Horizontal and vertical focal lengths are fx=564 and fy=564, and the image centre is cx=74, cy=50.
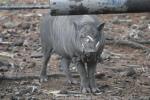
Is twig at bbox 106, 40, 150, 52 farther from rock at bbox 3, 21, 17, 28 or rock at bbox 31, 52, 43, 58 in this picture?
rock at bbox 3, 21, 17, 28

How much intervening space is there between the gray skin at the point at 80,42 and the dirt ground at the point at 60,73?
289mm

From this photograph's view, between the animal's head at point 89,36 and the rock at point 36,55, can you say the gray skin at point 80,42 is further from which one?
the rock at point 36,55

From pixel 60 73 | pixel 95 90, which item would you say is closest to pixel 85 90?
pixel 95 90

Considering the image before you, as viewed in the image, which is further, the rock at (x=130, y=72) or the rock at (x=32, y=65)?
the rock at (x=32, y=65)

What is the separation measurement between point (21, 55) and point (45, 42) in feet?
5.92

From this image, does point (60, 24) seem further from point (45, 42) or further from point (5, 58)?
point (5, 58)

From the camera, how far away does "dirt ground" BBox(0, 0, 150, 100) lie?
8875mm

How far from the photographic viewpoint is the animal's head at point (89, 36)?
8391mm

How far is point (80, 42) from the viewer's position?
855 centimetres

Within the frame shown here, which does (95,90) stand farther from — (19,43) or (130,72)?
(19,43)

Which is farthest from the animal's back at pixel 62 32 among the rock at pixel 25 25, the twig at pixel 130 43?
the rock at pixel 25 25

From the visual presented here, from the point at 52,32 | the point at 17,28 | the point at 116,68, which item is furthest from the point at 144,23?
the point at 52,32

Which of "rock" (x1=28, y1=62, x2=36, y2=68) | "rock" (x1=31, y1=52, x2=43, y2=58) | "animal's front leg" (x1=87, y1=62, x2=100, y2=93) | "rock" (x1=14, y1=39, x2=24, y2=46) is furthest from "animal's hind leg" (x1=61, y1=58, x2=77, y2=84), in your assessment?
"rock" (x1=14, y1=39, x2=24, y2=46)

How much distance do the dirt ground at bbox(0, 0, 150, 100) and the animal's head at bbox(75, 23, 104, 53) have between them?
78 cm
